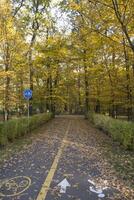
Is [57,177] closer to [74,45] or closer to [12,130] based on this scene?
[12,130]

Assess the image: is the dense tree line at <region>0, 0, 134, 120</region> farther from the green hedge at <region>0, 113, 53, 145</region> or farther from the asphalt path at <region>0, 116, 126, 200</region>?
the asphalt path at <region>0, 116, 126, 200</region>

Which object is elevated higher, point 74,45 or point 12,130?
point 74,45

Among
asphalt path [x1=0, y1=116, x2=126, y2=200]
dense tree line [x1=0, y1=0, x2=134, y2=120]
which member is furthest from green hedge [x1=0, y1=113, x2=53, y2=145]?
dense tree line [x1=0, y1=0, x2=134, y2=120]

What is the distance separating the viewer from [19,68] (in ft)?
68.2

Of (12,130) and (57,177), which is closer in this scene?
(57,177)

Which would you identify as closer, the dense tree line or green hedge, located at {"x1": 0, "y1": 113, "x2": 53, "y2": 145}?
green hedge, located at {"x1": 0, "y1": 113, "x2": 53, "y2": 145}

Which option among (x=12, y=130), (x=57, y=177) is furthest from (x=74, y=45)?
(x=57, y=177)

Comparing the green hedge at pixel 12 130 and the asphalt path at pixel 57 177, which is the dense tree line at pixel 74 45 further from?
the asphalt path at pixel 57 177

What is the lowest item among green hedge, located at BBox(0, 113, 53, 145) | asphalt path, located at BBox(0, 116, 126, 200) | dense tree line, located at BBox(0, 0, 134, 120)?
asphalt path, located at BBox(0, 116, 126, 200)

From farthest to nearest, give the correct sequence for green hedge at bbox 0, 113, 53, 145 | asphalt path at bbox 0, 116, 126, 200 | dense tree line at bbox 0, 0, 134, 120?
1. dense tree line at bbox 0, 0, 134, 120
2. green hedge at bbox 0, 113, 53, 145
3. asphalt path at bbox 0, 116, 126, 200

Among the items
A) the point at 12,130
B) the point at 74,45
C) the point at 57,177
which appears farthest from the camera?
the point at 74,45

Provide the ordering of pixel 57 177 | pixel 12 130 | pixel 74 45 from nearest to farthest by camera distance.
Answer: pixel 57 177
pixel 12 130
pixel 74 45

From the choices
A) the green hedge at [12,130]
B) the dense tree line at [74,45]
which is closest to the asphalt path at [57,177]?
the green hedge at [12,130]

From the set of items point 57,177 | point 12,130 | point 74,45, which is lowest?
point 57,177
